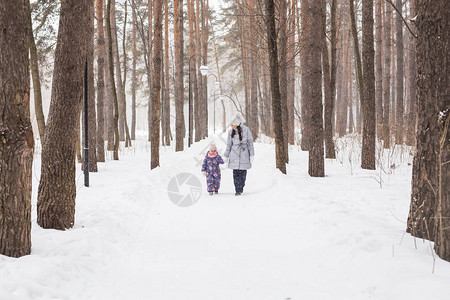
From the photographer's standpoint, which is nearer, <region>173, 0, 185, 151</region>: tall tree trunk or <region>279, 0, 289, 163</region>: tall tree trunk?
<region>279, 0, 289, 163</region>: tall tree trunk

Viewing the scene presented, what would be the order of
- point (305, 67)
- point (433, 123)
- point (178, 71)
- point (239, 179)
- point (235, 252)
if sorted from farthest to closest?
point (178, 71)
point (305, 67)
point (239, 179)
point (235, 252)
point (433, 123)

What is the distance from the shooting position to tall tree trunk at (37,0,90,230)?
4.05 metres

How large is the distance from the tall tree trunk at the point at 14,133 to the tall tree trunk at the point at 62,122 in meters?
0.91

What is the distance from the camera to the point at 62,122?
13.4ft

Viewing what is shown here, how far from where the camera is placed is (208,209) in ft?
20.0

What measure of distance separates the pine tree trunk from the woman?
3469 millimetres

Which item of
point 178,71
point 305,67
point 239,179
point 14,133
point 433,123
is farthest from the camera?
point 178,71

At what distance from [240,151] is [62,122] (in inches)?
171

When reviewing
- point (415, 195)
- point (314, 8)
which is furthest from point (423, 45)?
point (314, 8)

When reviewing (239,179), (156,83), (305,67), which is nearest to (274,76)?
(239,179)

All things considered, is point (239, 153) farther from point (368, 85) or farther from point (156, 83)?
point (156, 83)

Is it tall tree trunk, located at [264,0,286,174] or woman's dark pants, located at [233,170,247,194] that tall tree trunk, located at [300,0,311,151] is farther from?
woman's dark pants, located at [233,170,247,194]

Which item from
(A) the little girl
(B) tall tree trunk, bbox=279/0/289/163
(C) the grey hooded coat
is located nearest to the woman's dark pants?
(C) the grey hooded coat

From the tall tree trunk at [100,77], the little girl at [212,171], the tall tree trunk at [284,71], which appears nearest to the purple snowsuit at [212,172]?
the little girl at [212,171]
